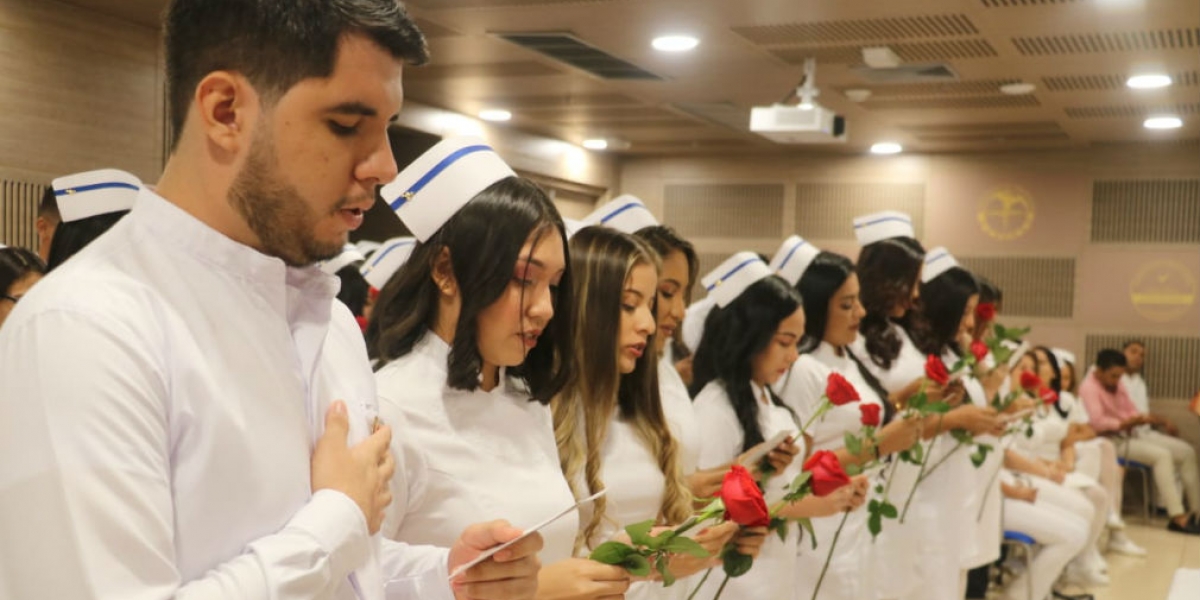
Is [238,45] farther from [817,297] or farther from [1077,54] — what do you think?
[1077,54]

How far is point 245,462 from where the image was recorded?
3.46ft

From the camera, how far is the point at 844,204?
34.5 ft

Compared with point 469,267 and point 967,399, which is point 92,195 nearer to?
point 469,267

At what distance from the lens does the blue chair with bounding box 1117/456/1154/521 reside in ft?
28.8

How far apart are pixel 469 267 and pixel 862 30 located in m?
Result: 4.06

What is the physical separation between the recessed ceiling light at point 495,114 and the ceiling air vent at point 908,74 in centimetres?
283

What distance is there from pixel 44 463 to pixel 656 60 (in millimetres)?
5740

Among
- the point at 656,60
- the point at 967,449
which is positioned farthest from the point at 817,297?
the point at 656,60

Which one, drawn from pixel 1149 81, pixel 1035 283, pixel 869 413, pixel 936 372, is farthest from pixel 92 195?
pixel 1035 283

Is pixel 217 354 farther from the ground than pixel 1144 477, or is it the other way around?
pixel 217 354

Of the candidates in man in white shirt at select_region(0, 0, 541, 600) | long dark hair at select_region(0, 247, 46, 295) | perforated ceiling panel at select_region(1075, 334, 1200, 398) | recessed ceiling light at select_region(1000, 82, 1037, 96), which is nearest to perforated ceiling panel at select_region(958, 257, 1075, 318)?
perforated ceiling panel at select_region(1075, 334, 1200, 398)

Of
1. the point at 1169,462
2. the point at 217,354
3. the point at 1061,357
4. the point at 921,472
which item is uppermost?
the point at 217,354

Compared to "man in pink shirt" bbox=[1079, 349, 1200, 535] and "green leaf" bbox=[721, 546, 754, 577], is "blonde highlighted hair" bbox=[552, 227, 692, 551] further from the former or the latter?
"man in pink shirt" bbox=[1079, 349, 1200, 535]

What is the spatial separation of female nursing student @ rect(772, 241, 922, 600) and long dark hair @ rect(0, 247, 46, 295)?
2264mm
